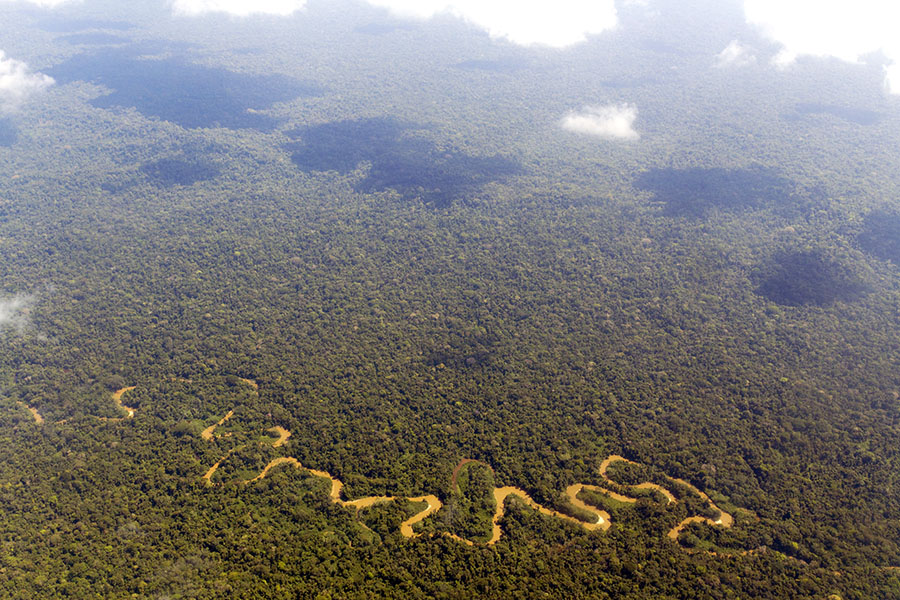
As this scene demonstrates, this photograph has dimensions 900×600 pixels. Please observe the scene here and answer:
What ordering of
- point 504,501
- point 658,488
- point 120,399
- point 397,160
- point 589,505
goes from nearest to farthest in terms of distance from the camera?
point 504,501 → point 589,505 → point 658,488 → point 120,399 → point 397,160

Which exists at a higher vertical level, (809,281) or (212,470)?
(809,281)

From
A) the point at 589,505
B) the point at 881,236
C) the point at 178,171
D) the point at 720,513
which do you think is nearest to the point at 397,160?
the point at 178,171

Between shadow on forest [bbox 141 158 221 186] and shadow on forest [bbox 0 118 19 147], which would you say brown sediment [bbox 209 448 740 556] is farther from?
Answer: shadow on forest [bbox 0 118 19 147]

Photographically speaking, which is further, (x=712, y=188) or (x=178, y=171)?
(x=178, y=171)

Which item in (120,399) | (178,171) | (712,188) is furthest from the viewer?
(178,171)

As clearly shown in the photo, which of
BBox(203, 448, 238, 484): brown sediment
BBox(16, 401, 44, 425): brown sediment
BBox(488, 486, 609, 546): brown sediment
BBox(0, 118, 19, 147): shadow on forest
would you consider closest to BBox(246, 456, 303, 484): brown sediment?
BBox(203, 448, 238, 484): brown sediment

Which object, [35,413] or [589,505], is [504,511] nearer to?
[589,505]

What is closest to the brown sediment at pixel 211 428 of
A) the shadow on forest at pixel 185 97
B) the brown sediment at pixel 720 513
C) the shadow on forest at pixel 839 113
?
the brown sediment at pixel 720 513

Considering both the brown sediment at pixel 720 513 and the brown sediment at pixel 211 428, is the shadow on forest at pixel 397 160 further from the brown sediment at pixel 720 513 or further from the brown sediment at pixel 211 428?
the brown sediment at pixel 720 513
